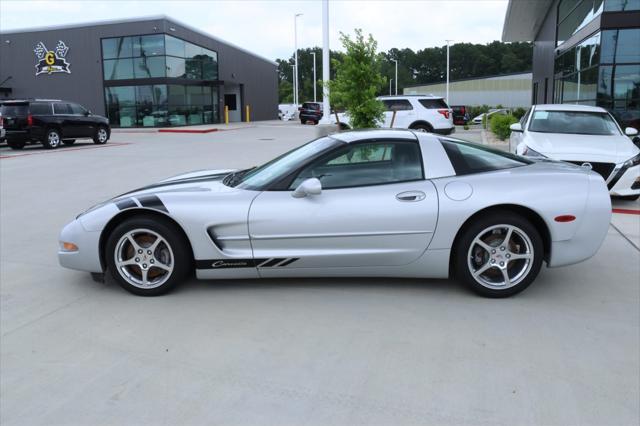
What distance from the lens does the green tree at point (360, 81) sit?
11906 mm

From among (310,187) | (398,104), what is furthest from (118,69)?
(310,187)

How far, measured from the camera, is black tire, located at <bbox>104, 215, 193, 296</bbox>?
4461mm

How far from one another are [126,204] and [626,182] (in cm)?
691

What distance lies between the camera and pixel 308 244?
4.40m

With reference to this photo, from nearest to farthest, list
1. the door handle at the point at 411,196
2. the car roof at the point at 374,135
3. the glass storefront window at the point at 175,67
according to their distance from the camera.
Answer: the door handle at the point at 411,196 < the car roof at the point at 374,135 < the glass storefront window at the point at 175,67

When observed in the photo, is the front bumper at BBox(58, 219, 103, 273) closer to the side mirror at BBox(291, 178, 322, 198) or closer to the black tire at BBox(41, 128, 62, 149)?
the side mirror at BBox(291, 178, 322, 198)

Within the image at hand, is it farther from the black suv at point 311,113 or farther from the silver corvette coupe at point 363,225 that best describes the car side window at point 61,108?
the black suv at point 311,113

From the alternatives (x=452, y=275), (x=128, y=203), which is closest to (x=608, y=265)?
(x=452, y=275)

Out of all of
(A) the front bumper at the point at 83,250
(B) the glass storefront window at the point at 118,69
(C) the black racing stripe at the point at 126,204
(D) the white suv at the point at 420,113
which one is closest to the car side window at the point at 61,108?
(D) the white suv at the point at 420,113

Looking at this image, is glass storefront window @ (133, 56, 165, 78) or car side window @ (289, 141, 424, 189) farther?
glass storefront window @ (133, 56, 165, 78)

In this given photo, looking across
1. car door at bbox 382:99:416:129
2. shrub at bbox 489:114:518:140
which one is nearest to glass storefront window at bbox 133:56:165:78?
car door at bbox 382:99:416:129

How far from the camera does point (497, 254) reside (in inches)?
174

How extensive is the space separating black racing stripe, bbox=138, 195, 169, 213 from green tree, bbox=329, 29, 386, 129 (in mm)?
8191

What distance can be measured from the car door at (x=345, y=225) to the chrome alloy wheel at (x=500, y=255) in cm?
42
